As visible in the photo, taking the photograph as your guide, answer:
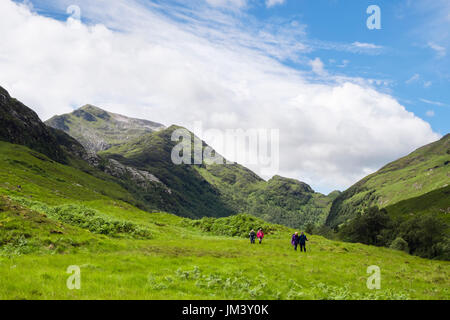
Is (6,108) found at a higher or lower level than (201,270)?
higher

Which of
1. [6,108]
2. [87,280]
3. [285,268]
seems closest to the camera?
[87,280]

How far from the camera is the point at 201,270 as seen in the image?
62.7 ft

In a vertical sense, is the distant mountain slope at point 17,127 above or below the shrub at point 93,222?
above

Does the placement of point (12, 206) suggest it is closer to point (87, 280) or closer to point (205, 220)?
point (87, 280)

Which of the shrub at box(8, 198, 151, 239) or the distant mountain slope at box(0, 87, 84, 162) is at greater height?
the distant mountain slope at box(0, 87, 84, 162)

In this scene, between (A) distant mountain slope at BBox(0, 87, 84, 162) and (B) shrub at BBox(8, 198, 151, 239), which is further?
(A) distant mountain slope at BBox(0, 87, 84, 162)

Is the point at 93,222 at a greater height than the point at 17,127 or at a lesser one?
lesser

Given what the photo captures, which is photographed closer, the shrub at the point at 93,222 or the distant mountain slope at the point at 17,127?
the shrub at the point at 93,222

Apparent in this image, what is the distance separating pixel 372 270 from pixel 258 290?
15782mm

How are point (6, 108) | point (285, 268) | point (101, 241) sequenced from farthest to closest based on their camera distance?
1. point (6, 108)
2. point (101, 241)
3. point (285, 268)

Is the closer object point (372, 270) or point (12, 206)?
point (372, 270)

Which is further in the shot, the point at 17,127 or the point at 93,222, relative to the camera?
the point at 17,127
